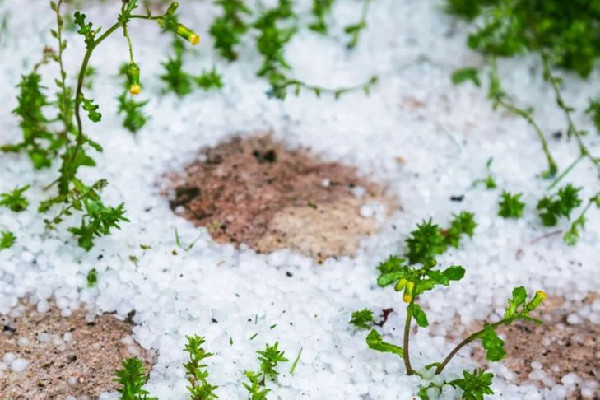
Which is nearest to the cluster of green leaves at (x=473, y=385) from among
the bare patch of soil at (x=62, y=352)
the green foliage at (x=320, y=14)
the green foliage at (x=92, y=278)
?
the bare patch of soil at (x=62, y=352)

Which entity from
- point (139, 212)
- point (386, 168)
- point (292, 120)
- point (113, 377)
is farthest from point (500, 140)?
point (113, 377)

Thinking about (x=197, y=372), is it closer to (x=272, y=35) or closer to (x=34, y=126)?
(x=34, y=126)

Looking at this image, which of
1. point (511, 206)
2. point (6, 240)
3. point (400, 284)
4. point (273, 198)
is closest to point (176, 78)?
point (273, 198)

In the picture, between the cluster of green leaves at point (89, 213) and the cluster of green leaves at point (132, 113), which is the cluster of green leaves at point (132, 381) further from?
the cluster of green leaves at point (132, 113)

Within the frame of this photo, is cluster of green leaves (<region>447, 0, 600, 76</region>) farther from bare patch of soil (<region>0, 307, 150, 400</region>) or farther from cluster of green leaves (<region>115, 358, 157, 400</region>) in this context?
cluster of green leaves (<region>115, 358, 157, 400</region>)

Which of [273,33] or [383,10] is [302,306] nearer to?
[273,33]

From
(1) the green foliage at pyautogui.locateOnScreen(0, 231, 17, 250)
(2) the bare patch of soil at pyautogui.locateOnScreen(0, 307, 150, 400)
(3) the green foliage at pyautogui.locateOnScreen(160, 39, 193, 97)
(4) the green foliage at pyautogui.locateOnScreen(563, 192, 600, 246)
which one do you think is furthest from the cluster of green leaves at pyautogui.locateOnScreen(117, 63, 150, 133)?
(4) the green foliage at pyautogui.locateOnScreen(563, 192, 600, 246)
